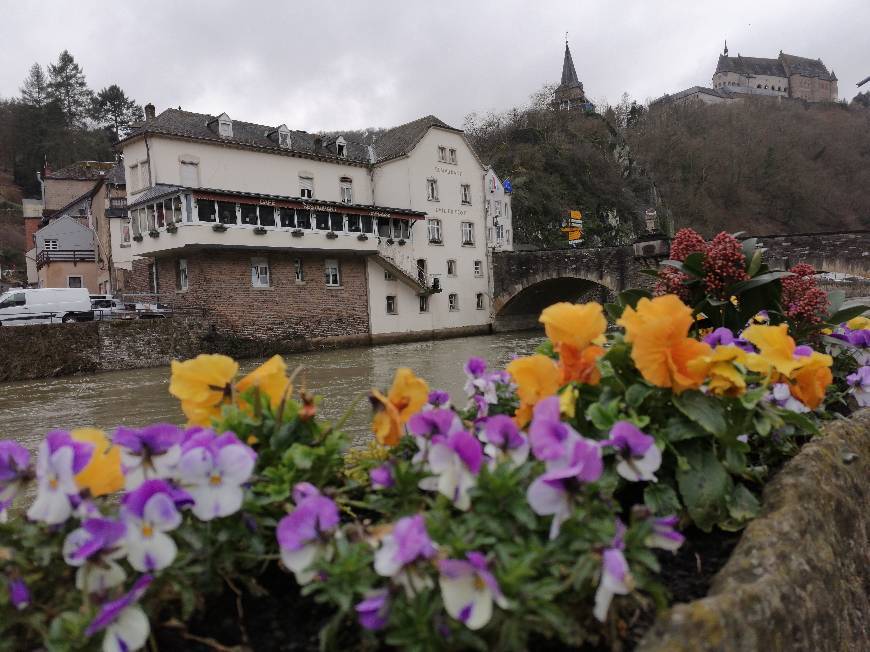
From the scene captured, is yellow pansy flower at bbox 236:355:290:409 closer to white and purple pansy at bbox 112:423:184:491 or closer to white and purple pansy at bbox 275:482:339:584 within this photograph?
white and purple pansy at bbox 112:423:184:491

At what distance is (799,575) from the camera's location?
46.2 inches

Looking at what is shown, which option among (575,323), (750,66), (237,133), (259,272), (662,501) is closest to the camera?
(662,501)

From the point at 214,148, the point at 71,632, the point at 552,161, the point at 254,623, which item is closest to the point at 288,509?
the point at 254,623

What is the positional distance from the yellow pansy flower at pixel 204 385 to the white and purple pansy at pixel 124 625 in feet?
1.69

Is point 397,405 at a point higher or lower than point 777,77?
lower

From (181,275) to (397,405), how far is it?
25839mm

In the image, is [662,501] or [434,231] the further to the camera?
[434,231]

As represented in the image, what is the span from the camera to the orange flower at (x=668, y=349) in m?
1.34

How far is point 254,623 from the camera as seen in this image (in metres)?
1.08

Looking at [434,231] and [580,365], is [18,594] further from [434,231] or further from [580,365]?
[434,231]

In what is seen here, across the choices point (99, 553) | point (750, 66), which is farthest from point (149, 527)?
point (750, 66)

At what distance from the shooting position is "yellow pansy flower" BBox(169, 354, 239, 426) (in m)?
1.36

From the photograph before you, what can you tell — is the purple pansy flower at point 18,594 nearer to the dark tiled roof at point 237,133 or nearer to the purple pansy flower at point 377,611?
the purple pansy flower at point 377,611

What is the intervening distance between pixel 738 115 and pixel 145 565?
74.5 m
